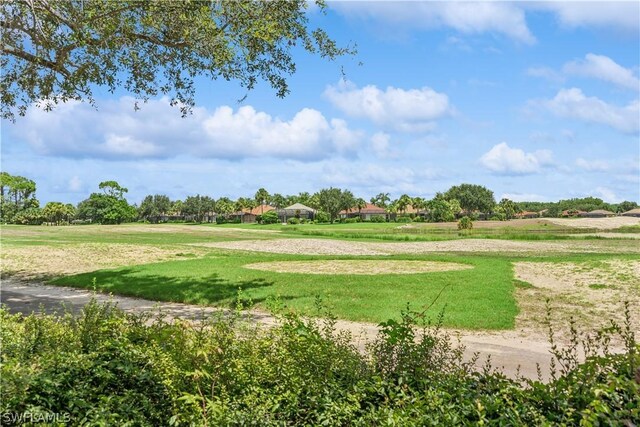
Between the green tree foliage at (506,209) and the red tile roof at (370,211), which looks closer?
the green tree foliage at (506,209)

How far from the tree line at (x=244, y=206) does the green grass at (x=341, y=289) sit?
385 feet

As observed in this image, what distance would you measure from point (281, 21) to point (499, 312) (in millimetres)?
11201

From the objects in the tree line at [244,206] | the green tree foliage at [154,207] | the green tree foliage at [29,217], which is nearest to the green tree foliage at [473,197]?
the tree line at [244,206]

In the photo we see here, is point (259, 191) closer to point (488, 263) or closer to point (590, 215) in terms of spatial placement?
point (590, 215)

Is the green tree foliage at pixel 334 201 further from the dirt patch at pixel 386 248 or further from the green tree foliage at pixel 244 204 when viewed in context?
the dirt patch at pixel 386 248

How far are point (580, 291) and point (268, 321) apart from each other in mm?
12029

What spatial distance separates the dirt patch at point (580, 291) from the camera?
13023 mm

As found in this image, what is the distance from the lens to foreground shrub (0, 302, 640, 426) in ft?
13.8

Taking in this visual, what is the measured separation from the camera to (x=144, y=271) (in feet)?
70.7

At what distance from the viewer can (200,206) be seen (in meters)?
174

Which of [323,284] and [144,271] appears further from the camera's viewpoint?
[144,271]

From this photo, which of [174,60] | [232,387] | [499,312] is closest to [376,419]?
[232,387]

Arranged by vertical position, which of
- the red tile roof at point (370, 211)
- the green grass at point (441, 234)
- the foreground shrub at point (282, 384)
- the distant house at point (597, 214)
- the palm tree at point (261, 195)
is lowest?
the green grass at point (441, 234)

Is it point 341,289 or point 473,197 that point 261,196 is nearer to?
point 473,197
